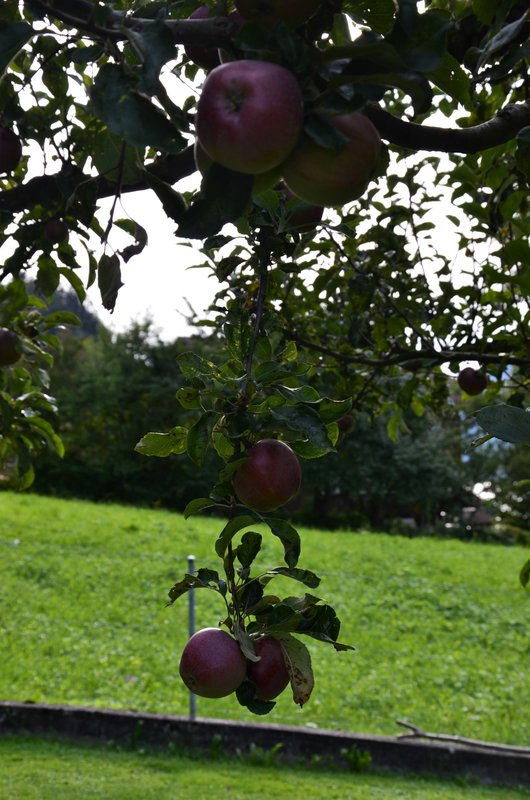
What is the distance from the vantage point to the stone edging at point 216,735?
418 centimetres

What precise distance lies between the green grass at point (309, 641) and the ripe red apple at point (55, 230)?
13.0ft

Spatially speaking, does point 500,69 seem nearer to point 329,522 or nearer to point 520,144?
point 520,144

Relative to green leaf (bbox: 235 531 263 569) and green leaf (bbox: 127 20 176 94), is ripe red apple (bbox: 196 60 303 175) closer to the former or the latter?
green leaf (bbox: 127 20 176 94)

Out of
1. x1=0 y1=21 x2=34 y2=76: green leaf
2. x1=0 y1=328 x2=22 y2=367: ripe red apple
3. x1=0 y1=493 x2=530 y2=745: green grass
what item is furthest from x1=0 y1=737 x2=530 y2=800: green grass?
x1=0 y1=21 x2=34 y2=76: green leaf

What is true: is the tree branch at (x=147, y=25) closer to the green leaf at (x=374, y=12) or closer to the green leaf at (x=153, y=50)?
the green leaf at (x=153, y=50)

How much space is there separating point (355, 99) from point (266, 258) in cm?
41

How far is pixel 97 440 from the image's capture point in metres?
15.8

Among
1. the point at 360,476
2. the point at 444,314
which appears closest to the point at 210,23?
the point at 444,314

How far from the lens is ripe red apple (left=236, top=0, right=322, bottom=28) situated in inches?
25.1

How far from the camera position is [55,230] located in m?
1.35

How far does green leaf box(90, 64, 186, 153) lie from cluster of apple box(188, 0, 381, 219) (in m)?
A: 0.04

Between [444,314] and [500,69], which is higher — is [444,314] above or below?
above

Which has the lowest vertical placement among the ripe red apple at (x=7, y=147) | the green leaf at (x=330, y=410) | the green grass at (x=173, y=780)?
the green grass at (x=173, y=780)

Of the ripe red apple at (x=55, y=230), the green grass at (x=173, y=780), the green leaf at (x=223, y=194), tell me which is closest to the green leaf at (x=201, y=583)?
the green leaf at (x=223, y=194)
